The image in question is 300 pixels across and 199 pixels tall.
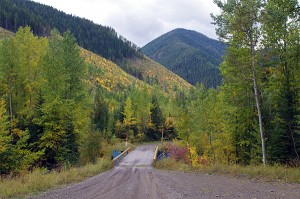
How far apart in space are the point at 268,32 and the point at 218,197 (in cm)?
1272

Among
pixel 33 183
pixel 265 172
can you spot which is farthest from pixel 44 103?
pixel 265 172

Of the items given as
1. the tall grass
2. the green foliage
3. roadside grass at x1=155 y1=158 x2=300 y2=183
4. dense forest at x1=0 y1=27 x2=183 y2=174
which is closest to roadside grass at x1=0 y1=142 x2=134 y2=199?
the tall grass

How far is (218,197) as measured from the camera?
1005 centimetres

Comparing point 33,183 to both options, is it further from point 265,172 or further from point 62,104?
point 62,104

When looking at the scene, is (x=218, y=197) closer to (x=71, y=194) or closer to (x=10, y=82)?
(x=71, y=194)

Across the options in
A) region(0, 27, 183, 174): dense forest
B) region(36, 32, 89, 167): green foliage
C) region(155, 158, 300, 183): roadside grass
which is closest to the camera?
Result: region(155, 158, 300, 183): roadside grass

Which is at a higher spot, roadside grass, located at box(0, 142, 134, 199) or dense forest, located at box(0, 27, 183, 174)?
dense forest, located at box(0, 27, 183, 174)

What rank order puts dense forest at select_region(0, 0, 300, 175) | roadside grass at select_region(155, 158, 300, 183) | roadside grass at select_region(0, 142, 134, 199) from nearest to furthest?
roadside grass at select_region(0, 142, 134, 199) < roadside grass at select_region(155, 158, 300, 183) < dense forest at select_region(0, 0, 300, 175)

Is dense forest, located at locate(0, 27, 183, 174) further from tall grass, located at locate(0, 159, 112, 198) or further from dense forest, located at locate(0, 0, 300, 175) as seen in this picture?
tall grass, located at locate(0, 159, 112, 198)

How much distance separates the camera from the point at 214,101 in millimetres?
29781

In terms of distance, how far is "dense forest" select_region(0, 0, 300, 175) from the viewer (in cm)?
1912

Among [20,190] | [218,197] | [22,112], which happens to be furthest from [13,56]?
[218,197]

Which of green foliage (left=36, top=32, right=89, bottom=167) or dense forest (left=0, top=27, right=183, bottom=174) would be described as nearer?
dense forest (left=0, top=27, right=183, bottom=174)

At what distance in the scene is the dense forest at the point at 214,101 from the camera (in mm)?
19125
